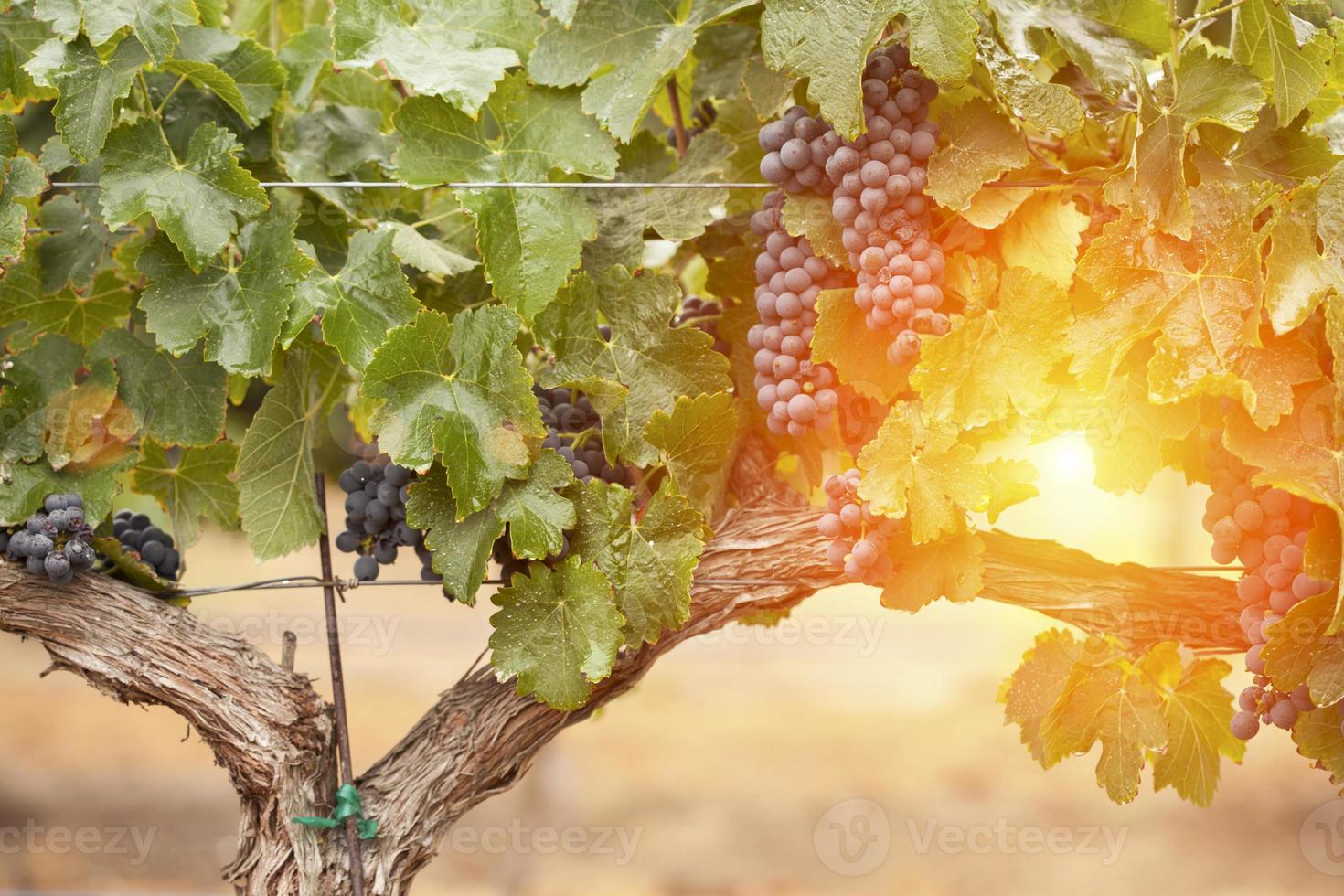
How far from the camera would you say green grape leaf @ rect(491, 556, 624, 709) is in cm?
131

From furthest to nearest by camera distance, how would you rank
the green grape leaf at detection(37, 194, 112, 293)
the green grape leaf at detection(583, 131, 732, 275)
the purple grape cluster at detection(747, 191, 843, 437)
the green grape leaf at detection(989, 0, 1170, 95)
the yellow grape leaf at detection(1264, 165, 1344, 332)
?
the green grape leaf at detection(37, 194, 112, 293)
the green grape leaf at detection(583, 131, 732, 275)
the purple grape cluster at detection(747, 191, 843, 437)
the green grape leaf at detection(989, 0, 1170, 95)
the yellow grape leaf at detection(1264, 165, 1344, 332)

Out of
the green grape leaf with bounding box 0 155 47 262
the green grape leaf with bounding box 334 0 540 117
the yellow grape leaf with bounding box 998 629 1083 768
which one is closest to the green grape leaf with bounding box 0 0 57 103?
the green grape leaf with bounding box 0 155 47 262

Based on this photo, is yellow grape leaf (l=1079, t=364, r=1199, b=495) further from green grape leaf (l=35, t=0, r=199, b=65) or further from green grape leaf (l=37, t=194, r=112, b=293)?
green grape leaf (l=37, t=194, r=112, b=293)

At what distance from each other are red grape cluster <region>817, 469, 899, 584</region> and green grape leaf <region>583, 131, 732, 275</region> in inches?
14.8

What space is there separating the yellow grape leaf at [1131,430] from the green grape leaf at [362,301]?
823 millimetres

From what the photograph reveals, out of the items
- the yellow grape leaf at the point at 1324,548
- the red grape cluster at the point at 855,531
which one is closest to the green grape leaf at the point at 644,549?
the red grape cluster at the point at 855,531

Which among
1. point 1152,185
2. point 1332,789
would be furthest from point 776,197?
point 1332,789

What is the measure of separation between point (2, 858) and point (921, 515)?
6.98 m

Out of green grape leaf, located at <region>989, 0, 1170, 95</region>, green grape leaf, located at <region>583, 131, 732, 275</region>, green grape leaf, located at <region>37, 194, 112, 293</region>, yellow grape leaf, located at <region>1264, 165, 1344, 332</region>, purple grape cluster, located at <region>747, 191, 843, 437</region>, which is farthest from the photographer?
green grape leaf, located at <region>37, 194, 112, 293</region>

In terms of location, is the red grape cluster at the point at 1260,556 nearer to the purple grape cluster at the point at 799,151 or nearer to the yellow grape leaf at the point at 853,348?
the yellow grape leaf at the point at 853,348

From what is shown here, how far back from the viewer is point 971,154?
1.20 metres

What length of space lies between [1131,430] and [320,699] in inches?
44.3

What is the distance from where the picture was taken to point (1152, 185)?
1.15 metres

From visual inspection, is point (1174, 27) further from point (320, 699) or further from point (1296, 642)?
point (320, 699)
